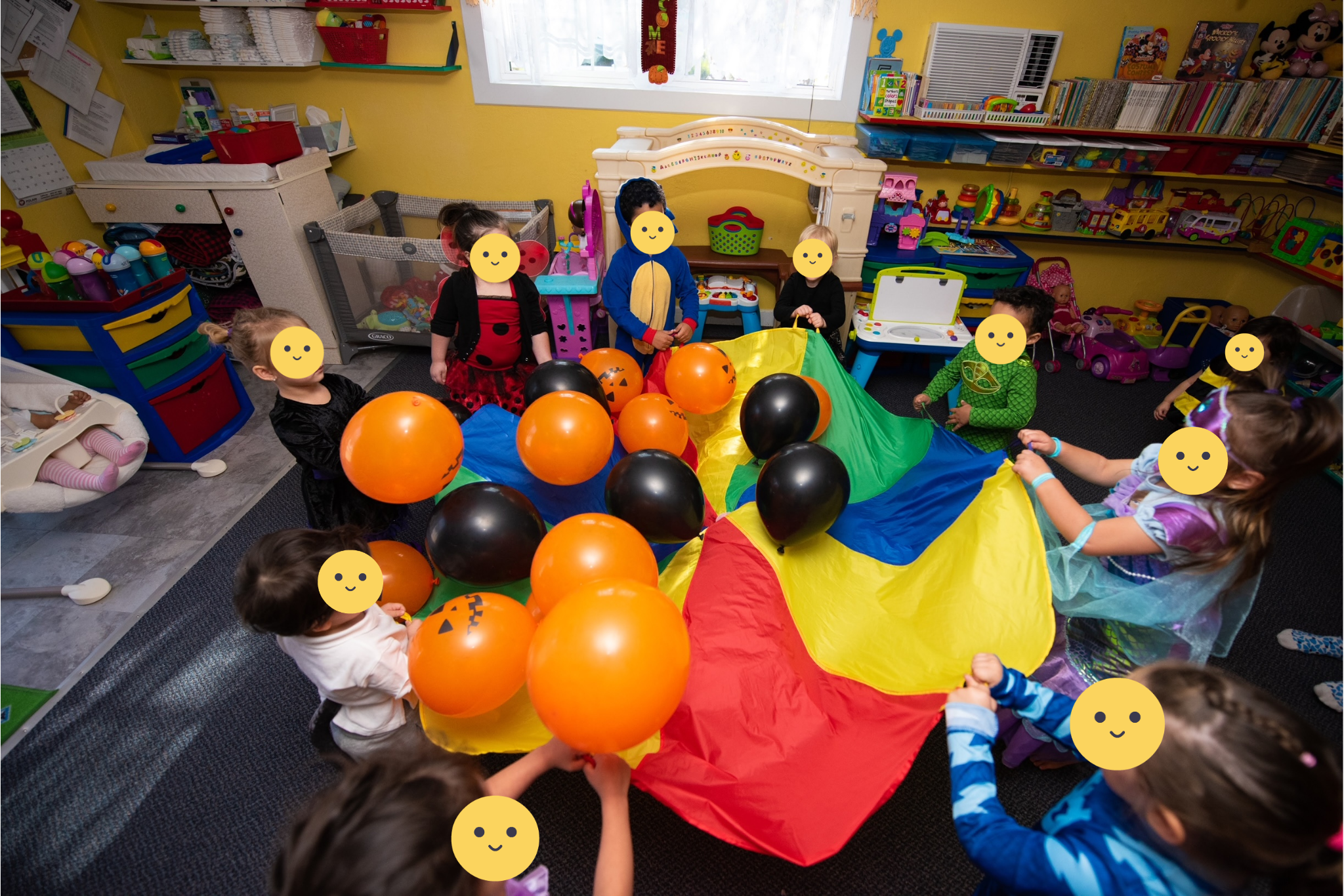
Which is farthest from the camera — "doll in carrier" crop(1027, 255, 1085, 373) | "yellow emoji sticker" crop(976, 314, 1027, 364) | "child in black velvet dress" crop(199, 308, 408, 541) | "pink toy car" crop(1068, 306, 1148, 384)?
"doll in carrier" crop(1027, 255, 1085, 373)

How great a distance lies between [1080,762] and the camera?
1660mm

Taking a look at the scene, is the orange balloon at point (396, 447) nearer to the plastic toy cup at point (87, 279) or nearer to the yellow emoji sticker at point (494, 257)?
the yellow emoji sticker at point (494, 257)

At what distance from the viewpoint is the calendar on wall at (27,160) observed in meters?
2.71

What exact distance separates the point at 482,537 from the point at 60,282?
2443mm

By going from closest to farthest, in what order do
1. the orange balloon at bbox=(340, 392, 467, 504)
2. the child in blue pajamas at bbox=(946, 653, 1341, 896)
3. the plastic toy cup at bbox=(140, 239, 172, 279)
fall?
the child in blue pajamas at bbox=(946, 653, 1341, 896) → the orange balloon at bbox=(340, 392, 467, 504) → the plastic toy cup at bbox=(140, 239, 172, 279)

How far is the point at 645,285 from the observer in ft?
8.27

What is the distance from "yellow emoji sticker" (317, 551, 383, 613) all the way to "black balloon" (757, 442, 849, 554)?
3.45 ft

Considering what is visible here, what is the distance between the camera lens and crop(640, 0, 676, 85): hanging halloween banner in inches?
127

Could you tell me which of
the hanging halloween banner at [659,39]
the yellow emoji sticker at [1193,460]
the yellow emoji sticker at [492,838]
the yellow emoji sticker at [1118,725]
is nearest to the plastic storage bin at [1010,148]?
the hanging halloween banner at [659,39]

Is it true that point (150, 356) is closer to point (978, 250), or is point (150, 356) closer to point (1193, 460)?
point (1193, 460)

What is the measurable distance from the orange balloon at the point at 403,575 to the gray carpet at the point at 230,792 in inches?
17.0

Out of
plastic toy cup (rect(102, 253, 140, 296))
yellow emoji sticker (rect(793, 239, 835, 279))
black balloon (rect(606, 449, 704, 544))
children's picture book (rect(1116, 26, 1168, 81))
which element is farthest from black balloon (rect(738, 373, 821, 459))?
children's picture book (rect(1116, 26, 1168, 81))

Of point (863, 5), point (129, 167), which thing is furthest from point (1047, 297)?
point (129, 167)

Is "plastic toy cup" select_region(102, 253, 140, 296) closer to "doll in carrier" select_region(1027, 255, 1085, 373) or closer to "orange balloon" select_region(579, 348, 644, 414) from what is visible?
"orange balloon" select_region(579, 348, 644, 414)
